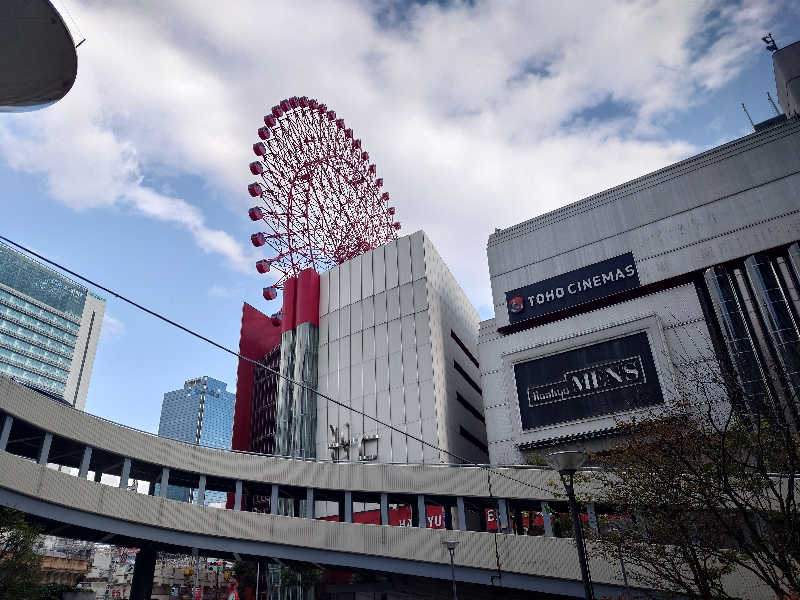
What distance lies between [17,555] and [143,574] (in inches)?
413

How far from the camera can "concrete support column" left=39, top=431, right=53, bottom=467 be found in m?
30.3

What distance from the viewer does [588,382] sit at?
148 ft

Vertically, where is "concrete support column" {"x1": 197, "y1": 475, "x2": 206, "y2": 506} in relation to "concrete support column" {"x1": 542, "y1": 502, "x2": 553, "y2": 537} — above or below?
above

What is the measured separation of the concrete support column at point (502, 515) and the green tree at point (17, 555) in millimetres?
26721

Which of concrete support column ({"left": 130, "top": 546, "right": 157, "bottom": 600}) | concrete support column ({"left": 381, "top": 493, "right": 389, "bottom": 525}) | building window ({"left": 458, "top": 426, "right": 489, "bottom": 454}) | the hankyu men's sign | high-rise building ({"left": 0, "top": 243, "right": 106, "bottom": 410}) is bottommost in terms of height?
concrete support column ({"left": 130, "top": 546, "right": 157, "bottom": 600})

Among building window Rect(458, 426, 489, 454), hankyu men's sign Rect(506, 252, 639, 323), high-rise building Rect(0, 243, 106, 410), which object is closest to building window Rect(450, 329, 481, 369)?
building window Rect(458, 426, 489, 454)

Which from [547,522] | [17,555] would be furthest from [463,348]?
[17,555]

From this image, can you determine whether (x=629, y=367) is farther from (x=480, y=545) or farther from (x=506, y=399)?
(x=480, y=545)

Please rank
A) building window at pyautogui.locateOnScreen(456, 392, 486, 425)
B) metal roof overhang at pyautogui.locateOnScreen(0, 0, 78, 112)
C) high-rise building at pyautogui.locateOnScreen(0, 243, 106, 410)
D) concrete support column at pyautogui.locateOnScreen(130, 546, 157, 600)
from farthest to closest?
high-rise building at pyautogui.locateOnScreen(0, 243, 106, 410), building window at pyautogui.locateOnScreen(456, 392, 486, 425), concrete support column at pyautogui.locateOnScreen(130, 546, 157, 600), metal roof overhang at pyautogui.locateOnScreen(0, 0, 78, 112)

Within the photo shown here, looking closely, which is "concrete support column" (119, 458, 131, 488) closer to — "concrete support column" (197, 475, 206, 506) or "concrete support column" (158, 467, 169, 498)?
"concrete support column" (158, 467, 169, 498)

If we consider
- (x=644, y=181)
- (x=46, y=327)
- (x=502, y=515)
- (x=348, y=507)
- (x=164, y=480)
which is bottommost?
(x=502, y=515)

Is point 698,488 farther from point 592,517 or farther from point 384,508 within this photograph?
point 384,508

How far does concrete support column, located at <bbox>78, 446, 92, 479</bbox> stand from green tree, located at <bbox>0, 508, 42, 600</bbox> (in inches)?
131

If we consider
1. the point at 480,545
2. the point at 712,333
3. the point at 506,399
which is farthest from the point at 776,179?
the point at 480,545
